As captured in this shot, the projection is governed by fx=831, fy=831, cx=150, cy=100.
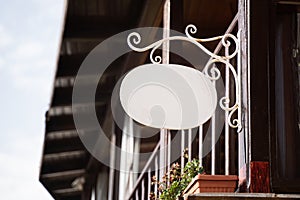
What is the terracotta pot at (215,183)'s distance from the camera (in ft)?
11.4

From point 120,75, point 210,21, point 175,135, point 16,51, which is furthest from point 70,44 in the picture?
point 16,51

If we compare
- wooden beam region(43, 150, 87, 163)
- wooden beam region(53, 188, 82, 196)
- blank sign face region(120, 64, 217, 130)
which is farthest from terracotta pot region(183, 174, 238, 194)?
wooden beam region(53, 188, 82, 196)

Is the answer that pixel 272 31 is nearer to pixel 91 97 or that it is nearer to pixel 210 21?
pixel 210 21

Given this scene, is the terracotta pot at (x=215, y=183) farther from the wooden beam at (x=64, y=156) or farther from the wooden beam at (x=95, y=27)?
the wooden beam at (x=64, y=156)

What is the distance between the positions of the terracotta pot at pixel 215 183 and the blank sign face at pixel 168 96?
42 centimetres

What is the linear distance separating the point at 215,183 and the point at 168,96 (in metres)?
0.60

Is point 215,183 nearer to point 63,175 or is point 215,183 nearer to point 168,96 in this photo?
point 168,96

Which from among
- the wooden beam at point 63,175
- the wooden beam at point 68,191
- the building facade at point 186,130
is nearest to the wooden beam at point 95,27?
the building facade at point 186,130

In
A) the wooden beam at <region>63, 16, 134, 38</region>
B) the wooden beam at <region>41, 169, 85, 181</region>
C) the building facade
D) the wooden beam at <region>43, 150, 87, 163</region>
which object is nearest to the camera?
the building facade

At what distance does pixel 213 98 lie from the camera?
3.84m

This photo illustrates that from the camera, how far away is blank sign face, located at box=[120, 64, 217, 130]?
12.6 ft

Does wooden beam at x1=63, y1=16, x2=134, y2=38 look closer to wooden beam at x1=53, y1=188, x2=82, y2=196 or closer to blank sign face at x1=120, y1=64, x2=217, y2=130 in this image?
blank sign face at x1=120, y1=64, x2=217, y2=130

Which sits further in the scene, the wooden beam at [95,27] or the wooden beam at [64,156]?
the wooden beam at [64,156]

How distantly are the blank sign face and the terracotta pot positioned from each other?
1.37 ft
